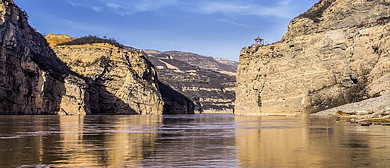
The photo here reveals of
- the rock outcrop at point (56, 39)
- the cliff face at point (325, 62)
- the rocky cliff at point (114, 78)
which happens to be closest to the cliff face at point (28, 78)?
the rocky cliff at point (114, 78)

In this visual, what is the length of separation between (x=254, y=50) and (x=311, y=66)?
83.4 ft

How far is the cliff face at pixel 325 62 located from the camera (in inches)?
2313

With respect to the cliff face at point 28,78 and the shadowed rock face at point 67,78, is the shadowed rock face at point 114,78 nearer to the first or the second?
the shadowed rock face at point 67,78

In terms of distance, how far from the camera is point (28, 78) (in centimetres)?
7362

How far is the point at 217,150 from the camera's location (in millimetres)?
13750

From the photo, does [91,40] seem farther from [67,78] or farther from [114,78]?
[67,78]

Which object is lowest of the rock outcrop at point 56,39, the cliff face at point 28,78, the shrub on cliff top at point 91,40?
the cliff face at point 28,78

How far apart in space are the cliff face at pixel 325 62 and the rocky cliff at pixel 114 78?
2778cm

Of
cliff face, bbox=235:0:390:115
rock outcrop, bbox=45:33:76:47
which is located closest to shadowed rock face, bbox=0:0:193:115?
cliff face, bbox=235:0:390:115

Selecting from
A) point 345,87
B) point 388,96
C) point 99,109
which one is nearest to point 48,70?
point 99,109

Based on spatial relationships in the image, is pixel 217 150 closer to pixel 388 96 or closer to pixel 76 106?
pixel 388 96

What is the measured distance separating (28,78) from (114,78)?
29.7 metres

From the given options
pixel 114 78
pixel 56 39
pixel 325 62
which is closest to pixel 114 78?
pixel 114 78

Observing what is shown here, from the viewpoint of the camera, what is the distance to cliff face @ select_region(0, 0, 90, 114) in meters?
68.3
